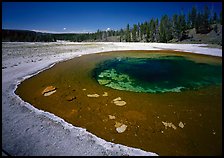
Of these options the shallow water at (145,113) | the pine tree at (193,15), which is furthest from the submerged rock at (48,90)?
the pine tree at (193,15)

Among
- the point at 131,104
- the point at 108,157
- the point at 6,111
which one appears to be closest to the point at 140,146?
the point at 108,157

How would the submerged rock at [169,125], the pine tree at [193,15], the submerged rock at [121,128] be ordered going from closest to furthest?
the submerged rock at [121,128] < the submerged rock at [169,125] < the pine tree at [193,15]

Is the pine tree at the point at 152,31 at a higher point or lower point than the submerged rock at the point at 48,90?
higher

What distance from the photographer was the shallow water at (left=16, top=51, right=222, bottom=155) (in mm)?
5678

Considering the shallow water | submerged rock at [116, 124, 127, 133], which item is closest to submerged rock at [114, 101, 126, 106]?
the shallow water

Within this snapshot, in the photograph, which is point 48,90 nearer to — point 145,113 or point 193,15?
point 145,113

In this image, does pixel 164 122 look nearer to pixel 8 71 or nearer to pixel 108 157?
pixel 108 157

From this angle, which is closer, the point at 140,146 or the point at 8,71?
the point at 140,146

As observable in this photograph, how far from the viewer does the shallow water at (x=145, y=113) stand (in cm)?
568

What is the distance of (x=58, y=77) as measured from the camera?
535 inches

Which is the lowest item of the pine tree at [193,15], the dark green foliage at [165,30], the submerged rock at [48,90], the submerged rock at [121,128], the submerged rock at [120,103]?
the submerged rock at [121,128]

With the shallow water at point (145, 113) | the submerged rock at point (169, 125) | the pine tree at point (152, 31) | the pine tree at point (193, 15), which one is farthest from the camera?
the pine tree at point (193, 15)

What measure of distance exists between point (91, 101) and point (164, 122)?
12.9 feet

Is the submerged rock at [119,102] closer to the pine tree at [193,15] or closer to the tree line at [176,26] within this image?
the tree line at [176,26]
